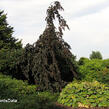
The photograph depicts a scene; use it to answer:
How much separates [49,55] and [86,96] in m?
3.09

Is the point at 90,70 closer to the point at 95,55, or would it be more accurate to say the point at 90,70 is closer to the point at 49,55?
the point at 49,55

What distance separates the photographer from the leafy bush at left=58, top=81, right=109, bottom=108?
5879mm

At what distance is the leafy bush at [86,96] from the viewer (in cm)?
588

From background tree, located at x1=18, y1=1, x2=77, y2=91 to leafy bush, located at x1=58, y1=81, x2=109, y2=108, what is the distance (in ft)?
5.25

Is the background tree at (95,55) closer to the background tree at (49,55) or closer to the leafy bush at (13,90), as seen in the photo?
the background tree at (49,55)

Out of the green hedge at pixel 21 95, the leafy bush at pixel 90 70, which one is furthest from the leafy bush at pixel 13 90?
the leafy bush at pixel 90 70

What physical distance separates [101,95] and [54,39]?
330cm

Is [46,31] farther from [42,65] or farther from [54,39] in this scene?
[42,65]

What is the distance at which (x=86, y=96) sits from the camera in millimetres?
6117

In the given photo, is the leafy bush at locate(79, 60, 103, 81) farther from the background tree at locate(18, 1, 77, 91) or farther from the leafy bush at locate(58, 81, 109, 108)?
the leafy bush at locate(58, 81, 109, 108)

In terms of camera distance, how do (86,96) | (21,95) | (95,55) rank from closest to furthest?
(86,96) < (21,95) < (95,55)

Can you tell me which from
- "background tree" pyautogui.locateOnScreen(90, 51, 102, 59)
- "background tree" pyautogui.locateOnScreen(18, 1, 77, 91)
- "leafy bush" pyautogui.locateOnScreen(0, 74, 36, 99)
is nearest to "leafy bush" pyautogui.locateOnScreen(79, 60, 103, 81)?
"background tree" pyautogui.locateOnScreen(18, 1, 77, 91)

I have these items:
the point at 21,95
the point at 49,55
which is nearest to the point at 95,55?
the point at 49,55

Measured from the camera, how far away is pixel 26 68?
340 inches
